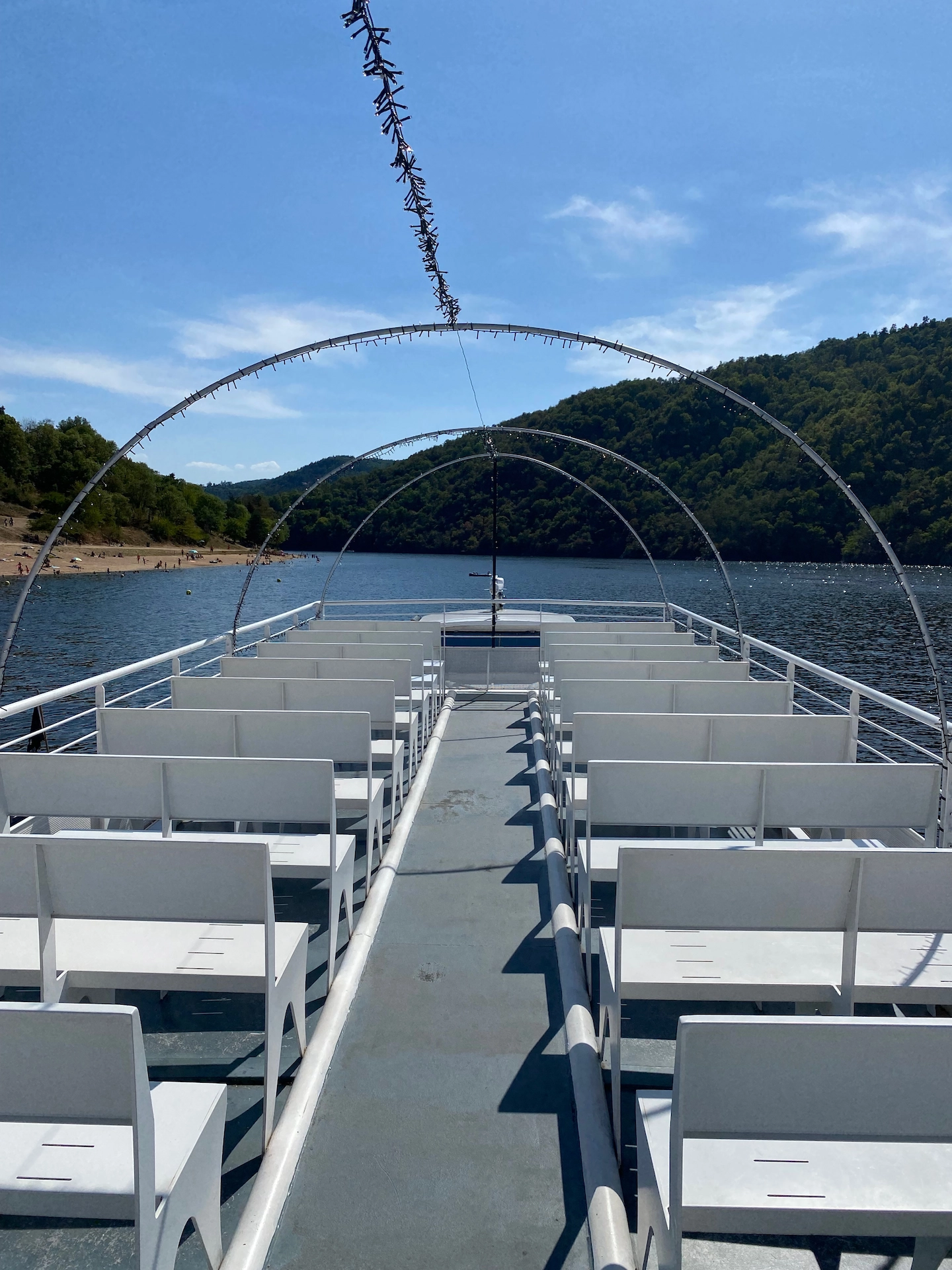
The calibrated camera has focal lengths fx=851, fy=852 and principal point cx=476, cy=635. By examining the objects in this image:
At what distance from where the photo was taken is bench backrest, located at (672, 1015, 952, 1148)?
1503mm

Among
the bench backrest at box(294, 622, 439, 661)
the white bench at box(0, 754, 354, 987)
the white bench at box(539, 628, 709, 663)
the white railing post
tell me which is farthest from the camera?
the bench backrest at box(294, 622, 439, 661)

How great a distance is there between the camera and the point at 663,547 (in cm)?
7981

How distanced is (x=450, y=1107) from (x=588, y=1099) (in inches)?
15.8

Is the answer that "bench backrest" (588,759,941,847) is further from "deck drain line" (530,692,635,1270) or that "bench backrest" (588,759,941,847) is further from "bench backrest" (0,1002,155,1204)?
"bench backrest" (0,1002,155,1204)

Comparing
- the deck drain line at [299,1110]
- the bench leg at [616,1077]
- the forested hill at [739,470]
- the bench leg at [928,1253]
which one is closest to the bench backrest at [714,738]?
the deck drain line at [299,1110]

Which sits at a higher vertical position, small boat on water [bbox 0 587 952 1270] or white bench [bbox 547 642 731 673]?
white bench [bbox 547 642 731 673]

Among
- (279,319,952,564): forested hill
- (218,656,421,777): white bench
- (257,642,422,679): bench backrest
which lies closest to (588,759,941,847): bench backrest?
(218,656,421,777): white bench

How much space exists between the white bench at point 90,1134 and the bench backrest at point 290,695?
11.9ft

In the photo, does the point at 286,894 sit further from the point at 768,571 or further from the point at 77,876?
the point at 768,571

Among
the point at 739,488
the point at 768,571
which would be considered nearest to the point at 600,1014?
the point at 739,488

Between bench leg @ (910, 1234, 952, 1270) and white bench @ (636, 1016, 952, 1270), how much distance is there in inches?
0.4

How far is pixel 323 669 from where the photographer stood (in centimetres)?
638

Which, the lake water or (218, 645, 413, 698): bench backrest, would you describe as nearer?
(218, 645, 413, 698): bench backrest

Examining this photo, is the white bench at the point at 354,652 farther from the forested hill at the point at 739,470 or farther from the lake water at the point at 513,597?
the lake water at the point at 513,597
